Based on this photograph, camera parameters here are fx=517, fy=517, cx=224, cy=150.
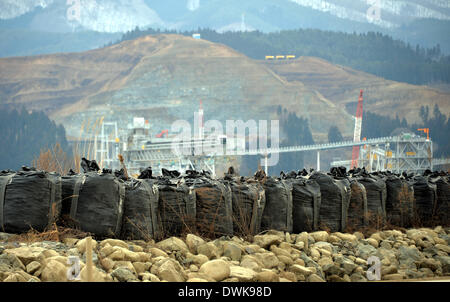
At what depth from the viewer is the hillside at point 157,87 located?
9000cm

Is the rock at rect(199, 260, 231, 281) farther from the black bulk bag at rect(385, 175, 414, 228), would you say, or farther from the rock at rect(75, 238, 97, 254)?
the black bulk bag at rect(385, 175, 414, 228)

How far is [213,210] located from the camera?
4.62 metres

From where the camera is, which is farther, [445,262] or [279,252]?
[445,262]

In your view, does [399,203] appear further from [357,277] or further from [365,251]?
[357,277]

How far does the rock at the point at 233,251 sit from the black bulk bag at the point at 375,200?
2.32 m

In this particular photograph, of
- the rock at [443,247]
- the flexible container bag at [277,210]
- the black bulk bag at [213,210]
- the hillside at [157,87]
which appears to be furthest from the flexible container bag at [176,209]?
the hillside at [157,87]

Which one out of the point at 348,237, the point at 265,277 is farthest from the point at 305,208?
the point at 265,277

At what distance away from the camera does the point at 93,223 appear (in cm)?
419

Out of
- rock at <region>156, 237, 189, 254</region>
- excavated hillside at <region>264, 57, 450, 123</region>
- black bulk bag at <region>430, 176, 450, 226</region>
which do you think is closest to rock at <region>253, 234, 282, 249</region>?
rock at <region>156, 237, 189, 254</region>

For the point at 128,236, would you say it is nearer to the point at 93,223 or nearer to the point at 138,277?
the point at 93,223

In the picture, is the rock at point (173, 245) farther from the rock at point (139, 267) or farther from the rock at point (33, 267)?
the rock at point (33, 267)

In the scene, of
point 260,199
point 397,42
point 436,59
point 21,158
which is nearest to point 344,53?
point 397,42

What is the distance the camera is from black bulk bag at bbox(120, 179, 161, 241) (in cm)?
433

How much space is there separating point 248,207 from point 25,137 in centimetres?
8185
